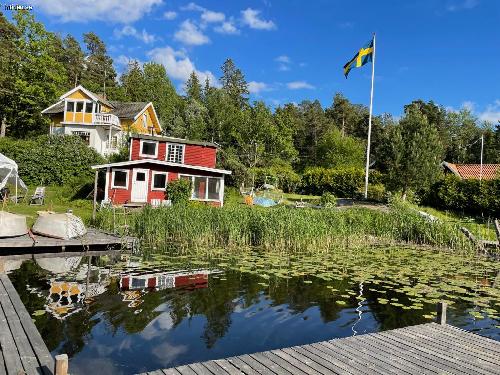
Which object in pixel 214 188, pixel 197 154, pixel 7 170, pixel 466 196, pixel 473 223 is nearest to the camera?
pixel 7 170

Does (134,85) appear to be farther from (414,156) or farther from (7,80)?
(414,156)

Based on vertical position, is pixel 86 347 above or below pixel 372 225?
below

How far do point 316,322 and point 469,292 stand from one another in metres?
→ 4.64

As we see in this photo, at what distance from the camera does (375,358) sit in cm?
561

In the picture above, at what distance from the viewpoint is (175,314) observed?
8.30 meters

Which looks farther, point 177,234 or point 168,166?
point 168,166

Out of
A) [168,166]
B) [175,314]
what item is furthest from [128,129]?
[175,314]

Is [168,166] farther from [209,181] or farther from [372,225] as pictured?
[372,225]

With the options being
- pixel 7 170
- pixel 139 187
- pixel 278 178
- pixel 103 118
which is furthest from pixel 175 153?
pixel 278 178

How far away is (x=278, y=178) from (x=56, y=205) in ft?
79.7

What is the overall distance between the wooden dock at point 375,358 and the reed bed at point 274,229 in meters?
9.37

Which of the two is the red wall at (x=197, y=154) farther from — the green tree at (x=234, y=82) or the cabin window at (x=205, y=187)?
the green tree at (x=234, y=82)

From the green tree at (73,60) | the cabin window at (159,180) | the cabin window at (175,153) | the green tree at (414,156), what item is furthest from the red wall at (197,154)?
the green tree at (73,60)

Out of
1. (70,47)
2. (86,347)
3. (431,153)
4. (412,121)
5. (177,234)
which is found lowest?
(86,347)
